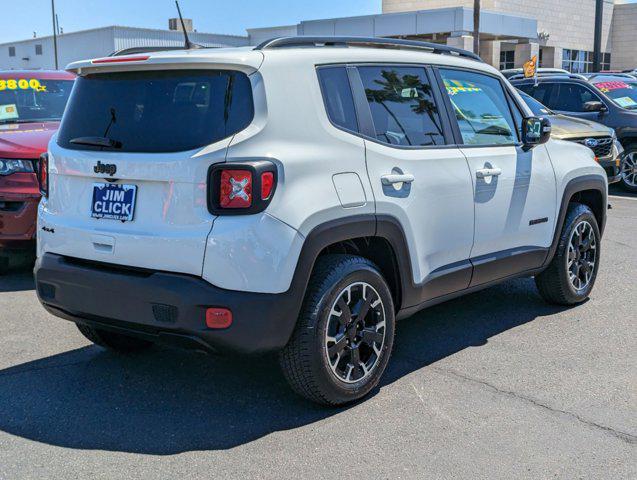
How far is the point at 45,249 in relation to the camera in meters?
4.18

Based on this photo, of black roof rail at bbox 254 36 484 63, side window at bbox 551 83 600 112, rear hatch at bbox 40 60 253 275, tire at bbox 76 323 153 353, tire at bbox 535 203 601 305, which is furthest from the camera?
side window at bbox 551 83 600 112

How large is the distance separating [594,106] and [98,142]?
1040 centimetres

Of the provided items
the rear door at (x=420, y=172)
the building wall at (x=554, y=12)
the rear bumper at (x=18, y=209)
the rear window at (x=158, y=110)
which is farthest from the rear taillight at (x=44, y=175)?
the building wall at (x=554, y=12)

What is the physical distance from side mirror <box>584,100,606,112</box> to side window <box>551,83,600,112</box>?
0.24m

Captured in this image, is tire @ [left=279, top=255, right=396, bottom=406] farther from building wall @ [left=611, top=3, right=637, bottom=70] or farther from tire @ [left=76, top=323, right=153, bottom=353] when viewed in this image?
building wall @ [left=611, top=3, right=637, bottom=70]

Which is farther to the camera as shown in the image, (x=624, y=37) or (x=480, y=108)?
(x=624, y=37)

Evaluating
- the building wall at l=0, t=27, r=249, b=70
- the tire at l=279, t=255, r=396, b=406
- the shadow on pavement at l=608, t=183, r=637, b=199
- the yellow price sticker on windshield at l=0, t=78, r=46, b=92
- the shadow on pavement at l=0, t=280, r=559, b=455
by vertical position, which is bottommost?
the shadow on pavement at l=608, t=183, r=637, b=199

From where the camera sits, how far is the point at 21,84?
8.49m

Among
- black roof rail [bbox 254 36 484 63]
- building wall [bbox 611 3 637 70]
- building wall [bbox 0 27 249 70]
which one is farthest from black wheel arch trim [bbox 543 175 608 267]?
building wall [bbox 611 3 637 70]

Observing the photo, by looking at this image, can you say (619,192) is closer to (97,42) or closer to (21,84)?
(21,84)

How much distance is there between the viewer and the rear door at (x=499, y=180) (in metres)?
4.86

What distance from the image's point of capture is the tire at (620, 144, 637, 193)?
1269 centimetres

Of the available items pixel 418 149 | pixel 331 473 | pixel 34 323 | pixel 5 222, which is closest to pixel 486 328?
pixel 418 149

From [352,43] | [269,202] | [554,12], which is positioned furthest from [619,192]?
[554,12]
